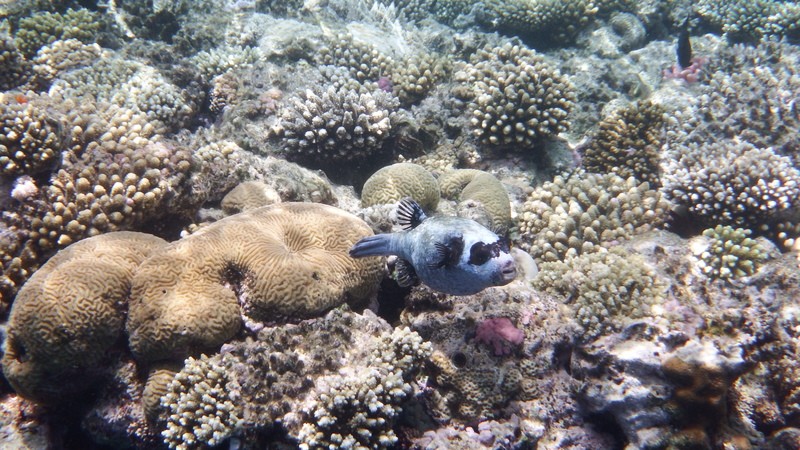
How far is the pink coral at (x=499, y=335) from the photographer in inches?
151

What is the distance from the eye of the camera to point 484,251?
3070mm

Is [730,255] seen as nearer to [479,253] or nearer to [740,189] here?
[740,189]

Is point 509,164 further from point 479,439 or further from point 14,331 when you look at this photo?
point 14,331

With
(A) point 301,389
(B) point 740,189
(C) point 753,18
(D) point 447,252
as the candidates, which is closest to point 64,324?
(A) point 301,389

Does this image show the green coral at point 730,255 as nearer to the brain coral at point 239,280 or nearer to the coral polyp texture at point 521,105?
the coral polyp texture at point 521,105

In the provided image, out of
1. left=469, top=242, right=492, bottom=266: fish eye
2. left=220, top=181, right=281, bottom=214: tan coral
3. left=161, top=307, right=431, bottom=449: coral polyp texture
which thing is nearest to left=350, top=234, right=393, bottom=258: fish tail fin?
left=161, top=307, right=431, bottom=449: coral polyp texture

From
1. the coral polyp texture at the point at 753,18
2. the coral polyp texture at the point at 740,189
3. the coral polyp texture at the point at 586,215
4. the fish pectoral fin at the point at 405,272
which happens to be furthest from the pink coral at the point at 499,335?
the coral polyp texture at the point at 753,18

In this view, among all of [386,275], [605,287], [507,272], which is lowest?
[386,275]

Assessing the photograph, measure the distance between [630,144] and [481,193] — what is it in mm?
3285

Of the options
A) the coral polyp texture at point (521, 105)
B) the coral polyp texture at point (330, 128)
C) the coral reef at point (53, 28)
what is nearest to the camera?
the coral polyp texture at point (330, 128)

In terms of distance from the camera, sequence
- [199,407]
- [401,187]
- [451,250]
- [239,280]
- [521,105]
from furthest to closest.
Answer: [521,105], [401,187], [239,280], [199,407], [451,250]

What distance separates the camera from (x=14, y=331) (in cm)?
359

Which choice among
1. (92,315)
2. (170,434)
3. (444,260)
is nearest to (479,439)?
(444,260)

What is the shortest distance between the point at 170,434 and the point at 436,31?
1197 cm
